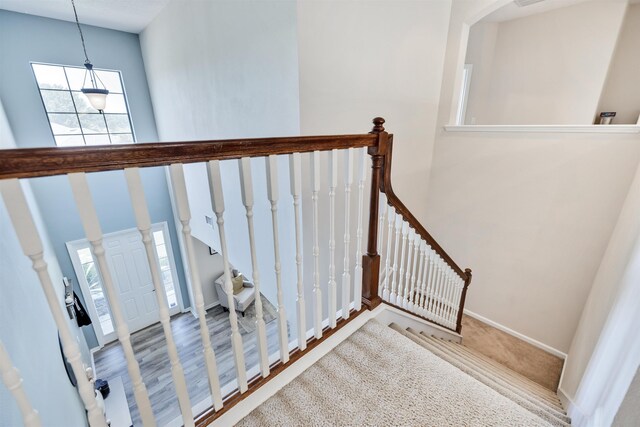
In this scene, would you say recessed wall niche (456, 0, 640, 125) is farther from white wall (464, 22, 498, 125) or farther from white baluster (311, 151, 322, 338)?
white baluster (311, 151, 322, 338)

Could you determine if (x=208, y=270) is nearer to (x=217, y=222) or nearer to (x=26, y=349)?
(x=26, y=349)

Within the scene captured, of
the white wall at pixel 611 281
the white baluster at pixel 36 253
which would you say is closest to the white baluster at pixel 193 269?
the white baluster at pixel 36 253

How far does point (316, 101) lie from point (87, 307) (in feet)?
16.9

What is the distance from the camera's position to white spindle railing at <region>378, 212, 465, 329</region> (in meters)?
1.80

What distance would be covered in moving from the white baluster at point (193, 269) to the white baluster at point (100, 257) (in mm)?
185

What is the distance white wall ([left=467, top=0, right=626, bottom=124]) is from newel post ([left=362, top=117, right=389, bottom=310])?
4.25 m

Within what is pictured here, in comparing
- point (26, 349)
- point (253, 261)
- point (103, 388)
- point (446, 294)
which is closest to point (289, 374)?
point (253, 261)

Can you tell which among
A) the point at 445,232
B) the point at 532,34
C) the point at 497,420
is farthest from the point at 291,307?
the point at 532,34

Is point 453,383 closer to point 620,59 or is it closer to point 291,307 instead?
point 291,307

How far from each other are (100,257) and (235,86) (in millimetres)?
2307

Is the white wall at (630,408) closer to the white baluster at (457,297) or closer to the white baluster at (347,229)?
the white baluster at (347,229)

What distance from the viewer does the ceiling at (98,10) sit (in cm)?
323

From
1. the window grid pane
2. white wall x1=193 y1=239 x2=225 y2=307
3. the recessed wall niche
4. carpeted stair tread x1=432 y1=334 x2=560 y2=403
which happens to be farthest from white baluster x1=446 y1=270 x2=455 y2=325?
the window grid pane

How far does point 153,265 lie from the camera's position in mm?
798
